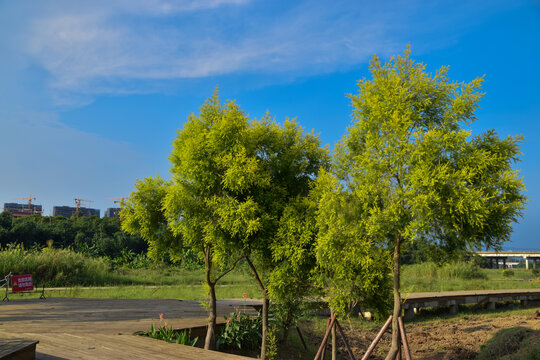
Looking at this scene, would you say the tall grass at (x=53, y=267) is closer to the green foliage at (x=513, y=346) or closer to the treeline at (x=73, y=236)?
the treeline at (x=73, y=236)

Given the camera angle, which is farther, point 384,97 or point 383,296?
point 383,296

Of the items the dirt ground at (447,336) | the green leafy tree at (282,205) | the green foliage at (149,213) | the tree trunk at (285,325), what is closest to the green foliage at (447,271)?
the dirt ground at (447,336)

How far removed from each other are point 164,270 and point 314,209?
24.0 m

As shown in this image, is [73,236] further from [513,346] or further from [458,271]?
[513,346]

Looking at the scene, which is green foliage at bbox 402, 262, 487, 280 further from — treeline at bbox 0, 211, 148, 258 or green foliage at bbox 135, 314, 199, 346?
green foliage at bbox 135, 314, 199, 346

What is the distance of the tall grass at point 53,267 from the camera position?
20438 mm

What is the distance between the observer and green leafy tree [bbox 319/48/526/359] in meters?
6.77

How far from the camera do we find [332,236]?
765 cm

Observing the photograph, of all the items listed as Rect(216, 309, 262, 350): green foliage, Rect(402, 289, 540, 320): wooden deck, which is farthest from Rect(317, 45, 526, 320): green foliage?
Rect(402, 289, 540, 320): wooden deck

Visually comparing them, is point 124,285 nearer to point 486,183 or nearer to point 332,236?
point 332,236

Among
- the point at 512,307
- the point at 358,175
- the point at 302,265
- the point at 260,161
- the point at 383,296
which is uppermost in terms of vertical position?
the point at 260,161

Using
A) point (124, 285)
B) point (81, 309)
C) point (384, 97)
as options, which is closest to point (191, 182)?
point (384, 97)

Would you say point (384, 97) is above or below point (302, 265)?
above

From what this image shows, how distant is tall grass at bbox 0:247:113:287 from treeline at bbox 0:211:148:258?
30.7 feet
